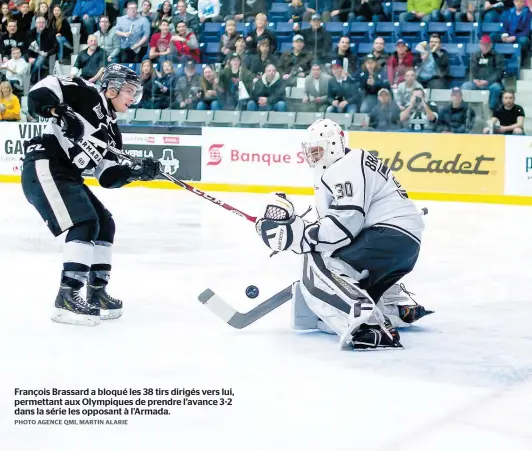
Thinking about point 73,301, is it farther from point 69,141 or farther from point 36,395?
point 36,395

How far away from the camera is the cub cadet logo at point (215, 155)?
11234 mm

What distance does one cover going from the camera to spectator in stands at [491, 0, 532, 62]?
10.6 m

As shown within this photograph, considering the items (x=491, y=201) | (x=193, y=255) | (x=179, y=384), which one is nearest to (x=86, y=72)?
(x=491, y=201)

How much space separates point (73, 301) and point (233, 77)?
7.16 metres

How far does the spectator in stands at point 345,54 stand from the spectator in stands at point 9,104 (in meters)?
3.70

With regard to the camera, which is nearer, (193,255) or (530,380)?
(530,380)

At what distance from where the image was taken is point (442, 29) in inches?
428

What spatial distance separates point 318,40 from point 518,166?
2608 millimetres

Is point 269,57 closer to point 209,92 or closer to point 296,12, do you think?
point 296,12

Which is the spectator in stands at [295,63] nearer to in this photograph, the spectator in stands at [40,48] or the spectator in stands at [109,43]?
the spectator in stands at [109,43]

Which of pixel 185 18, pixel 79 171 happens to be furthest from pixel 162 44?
pixel 79 171

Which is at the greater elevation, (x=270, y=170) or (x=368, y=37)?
(x=368, y=37)

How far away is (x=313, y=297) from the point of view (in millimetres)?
→ 4207

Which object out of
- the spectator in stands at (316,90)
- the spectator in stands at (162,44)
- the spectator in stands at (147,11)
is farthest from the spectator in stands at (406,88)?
the spectator in stands at (147,11)
